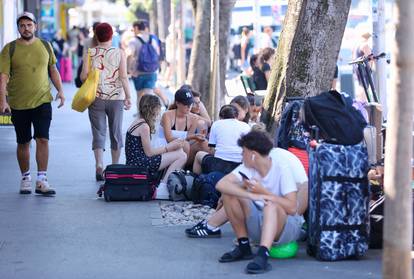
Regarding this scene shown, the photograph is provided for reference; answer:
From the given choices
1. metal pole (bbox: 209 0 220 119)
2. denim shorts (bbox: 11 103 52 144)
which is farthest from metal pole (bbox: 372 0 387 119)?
denim shorts (bbox: 11 103 52 144)

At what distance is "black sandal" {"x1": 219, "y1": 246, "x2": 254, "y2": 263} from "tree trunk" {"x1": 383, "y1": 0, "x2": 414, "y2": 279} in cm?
222

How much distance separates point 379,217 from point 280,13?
→ 27749 millimetres

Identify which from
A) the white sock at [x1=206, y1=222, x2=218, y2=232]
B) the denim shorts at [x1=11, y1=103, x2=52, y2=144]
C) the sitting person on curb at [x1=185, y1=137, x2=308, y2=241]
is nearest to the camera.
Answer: the sitting person on curb at [x1=185, y1=137, x2=308, y2=241]

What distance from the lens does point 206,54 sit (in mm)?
20203

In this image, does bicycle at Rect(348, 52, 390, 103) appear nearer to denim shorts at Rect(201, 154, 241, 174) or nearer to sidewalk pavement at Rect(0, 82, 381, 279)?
denim shorts at Rect(201, 154, 241, 174)

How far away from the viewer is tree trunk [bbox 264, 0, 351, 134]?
10.9 meters

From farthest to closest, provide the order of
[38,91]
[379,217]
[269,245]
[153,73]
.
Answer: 1. [153,73]
2. [38,91]
3. [379,217]
4. [269,245]

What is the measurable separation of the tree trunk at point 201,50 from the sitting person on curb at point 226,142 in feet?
28.6

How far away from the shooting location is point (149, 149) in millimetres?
11375

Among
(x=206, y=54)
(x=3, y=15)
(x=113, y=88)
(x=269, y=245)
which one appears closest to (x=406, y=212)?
(x=269, y=245)

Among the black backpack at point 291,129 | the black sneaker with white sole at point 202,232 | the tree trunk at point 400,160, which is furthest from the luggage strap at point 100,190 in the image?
the tree trunk at point 400,160

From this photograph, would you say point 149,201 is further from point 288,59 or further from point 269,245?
point 269,245

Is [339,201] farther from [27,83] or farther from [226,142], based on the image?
[27,83]

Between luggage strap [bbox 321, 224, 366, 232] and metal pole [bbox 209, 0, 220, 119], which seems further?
metal pole [bbox 209, 0, 220, 119]
